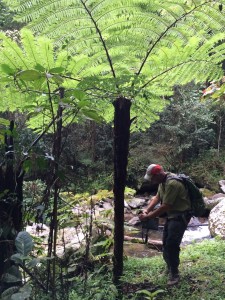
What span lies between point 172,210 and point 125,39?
6.14ft

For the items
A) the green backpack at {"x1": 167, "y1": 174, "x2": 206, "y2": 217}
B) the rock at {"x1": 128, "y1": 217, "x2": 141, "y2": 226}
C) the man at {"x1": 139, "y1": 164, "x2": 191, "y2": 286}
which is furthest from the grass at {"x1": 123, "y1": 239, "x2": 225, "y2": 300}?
the rock at {"x1": 128, "y1": 217, "x2": 141, "y2": 226}

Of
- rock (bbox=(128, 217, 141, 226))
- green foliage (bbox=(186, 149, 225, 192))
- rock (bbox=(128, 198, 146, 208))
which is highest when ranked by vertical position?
green foliage (bbox=(186, 149, 225, 192))

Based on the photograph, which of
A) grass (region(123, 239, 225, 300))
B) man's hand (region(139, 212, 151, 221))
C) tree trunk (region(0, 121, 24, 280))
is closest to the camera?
tree trunk (region(0, 121, 24, 280))

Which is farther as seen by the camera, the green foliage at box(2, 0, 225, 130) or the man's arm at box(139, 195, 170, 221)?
the man's arm at box(139, 195, 170, 221)

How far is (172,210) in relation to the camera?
13.0ft

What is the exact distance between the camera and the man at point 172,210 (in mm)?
3877

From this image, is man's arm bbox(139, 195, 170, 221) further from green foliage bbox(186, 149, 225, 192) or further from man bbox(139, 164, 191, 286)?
green foliage bbox(186, 149, 225, 192)

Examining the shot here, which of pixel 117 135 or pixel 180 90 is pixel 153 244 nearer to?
pixel 117 135

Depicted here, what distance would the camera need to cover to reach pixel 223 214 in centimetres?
662

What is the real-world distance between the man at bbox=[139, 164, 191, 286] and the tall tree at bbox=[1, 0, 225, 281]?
0.65 metres

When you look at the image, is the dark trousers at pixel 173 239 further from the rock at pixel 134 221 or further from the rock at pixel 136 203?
the rock at pixel 136 203

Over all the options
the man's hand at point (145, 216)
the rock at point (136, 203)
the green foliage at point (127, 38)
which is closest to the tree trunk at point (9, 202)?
the green foliage at point (127, 38)

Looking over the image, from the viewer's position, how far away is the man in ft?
12.7

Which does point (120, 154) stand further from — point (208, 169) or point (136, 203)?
point (208, 169)
